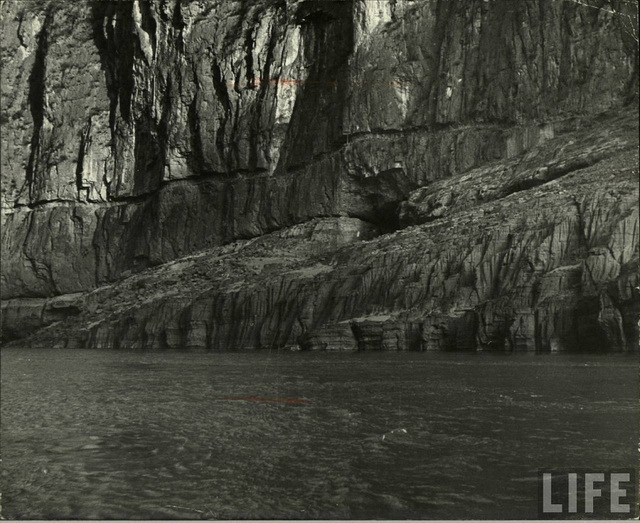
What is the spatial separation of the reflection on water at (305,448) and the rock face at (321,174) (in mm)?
40053

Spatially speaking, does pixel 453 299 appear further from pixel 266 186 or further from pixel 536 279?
pixel 266 186

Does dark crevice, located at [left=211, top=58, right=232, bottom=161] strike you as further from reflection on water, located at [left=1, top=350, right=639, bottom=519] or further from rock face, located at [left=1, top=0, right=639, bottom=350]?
reflection on water, located at [left=1, top=350, right=639, bottom=519]

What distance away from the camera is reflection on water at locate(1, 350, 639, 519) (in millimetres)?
11500

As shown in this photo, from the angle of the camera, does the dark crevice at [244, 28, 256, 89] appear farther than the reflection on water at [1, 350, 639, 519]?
Yes

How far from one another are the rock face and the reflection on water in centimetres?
4005

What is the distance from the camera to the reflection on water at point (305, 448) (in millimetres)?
11500

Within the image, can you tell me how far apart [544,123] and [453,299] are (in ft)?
132

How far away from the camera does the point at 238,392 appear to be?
95.9ft

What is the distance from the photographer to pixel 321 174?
4815 inches

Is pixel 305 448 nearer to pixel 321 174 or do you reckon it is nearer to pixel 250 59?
pixel 321 174

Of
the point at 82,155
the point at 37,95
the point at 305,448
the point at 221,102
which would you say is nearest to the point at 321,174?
the point at 221,102

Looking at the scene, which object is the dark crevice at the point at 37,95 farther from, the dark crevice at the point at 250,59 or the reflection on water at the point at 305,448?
the reflection on water at the point at 305,448

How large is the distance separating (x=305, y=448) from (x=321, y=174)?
108 m

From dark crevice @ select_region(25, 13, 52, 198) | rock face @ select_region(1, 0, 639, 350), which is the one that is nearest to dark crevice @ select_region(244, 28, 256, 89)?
rock face @ select_region(1, 0, 639, 350)
